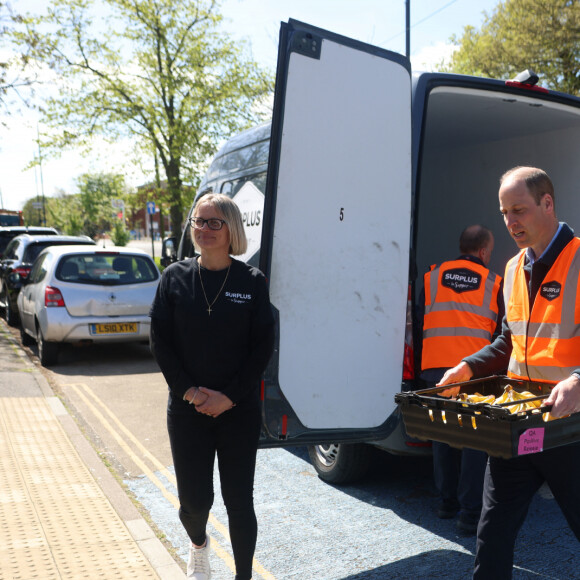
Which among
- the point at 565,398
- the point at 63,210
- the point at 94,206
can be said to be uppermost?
the point at 94,206

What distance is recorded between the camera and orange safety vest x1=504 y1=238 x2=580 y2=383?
2188 millimetres

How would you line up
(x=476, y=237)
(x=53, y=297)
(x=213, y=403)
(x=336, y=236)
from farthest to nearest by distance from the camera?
(x=53, y=297), (x=476, y=237), (x=336, y=236), (x=213, y=403)

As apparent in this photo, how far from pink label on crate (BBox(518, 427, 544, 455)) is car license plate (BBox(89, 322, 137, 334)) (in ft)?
22.3

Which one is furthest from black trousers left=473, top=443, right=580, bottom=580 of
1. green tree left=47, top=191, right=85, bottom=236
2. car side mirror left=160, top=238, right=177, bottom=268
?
green tree left=47, top=191, right=85, bottom=236

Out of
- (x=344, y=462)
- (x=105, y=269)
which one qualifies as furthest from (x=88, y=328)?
(x=344, y=462)

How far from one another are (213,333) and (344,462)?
183 cm

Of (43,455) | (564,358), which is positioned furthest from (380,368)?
(43,455)

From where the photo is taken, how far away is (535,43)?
753 inches

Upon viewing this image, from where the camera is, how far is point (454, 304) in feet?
12.5

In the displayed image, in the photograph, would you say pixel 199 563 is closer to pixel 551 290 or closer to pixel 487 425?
pixel 487 425

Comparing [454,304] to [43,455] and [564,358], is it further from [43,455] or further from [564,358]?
[43,455]

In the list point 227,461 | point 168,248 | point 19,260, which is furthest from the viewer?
point 19,260

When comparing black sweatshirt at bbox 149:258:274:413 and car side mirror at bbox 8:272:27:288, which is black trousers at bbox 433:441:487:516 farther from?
car side mirror at bbox 8:272:27:288

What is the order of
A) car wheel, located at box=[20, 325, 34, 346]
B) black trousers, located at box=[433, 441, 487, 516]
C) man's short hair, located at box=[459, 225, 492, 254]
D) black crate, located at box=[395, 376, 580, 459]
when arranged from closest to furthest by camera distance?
black crate, located at box=[395, 376, 580, 459] → black trousers, located at box=[433, 441, 487, 516] → man's short hair, located at box=[459, 225, 492, 254] → car wheel, located at box=[20, 325, 34, 346]
